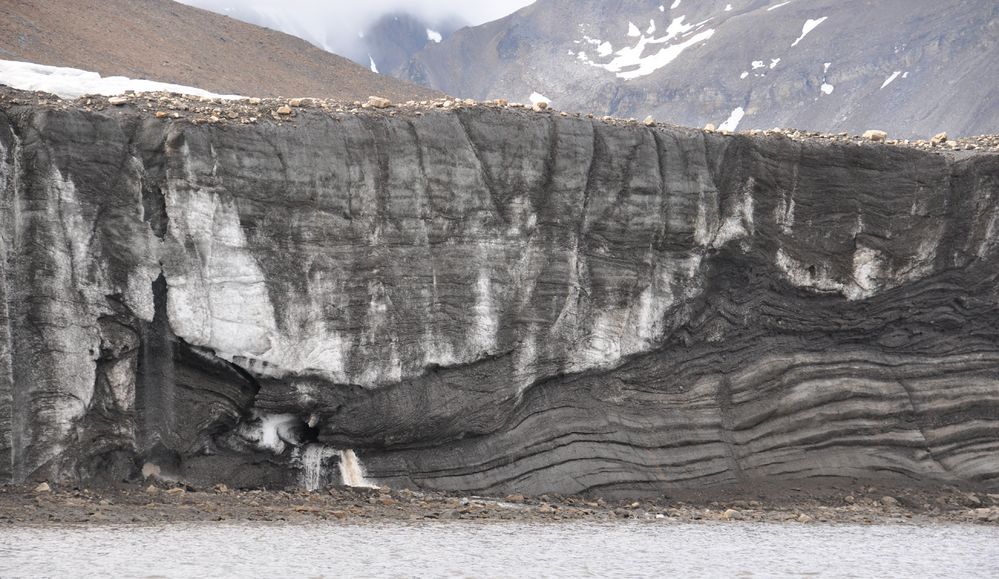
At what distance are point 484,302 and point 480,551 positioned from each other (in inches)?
301

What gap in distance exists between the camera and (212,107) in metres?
20.2

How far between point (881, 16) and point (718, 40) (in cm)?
1272

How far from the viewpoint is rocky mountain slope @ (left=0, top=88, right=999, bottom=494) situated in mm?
18359

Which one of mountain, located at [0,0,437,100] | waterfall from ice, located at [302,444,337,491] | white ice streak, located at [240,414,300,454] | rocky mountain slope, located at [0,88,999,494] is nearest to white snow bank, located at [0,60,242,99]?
rocky mountain slope, located at [0,88,999,494]

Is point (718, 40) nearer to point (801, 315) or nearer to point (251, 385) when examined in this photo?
point (801, 315)

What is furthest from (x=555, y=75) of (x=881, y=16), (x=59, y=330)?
(x=59, y=330)

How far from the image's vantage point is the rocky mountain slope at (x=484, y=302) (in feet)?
60.2

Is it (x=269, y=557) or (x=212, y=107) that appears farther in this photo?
(x=212, y=107)

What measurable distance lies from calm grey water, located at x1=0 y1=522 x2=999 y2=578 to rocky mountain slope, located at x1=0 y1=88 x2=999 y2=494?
4.18 meters

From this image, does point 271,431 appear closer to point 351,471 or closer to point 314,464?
point 314,464

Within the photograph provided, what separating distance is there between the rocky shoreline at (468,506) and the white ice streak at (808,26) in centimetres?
7247

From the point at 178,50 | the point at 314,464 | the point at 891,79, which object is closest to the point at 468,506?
the point at 314,464

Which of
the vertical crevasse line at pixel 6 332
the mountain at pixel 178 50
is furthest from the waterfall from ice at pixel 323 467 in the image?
the mountain at pixel 178 50

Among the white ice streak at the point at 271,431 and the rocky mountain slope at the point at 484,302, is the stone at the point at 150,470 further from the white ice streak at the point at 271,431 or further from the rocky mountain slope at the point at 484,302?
the white ice streak at the point at 271,431
